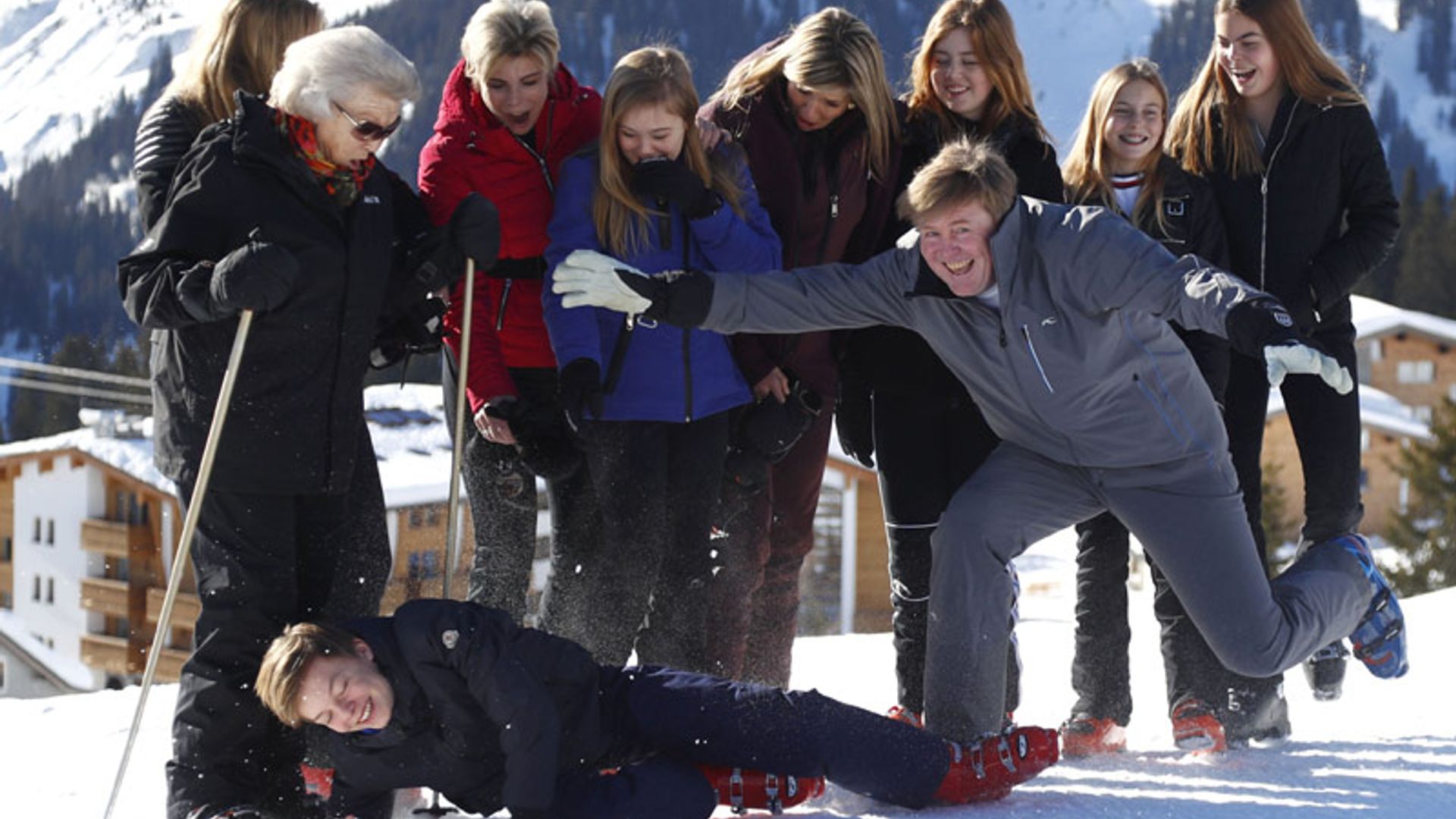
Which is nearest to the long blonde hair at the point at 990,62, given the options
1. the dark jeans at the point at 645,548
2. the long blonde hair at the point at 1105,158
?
the long blonde hair at the point at 1105,158

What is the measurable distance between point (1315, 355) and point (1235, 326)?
7.1 inches

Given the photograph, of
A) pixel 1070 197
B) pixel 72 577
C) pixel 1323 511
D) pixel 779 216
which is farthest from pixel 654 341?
pixel 72 577

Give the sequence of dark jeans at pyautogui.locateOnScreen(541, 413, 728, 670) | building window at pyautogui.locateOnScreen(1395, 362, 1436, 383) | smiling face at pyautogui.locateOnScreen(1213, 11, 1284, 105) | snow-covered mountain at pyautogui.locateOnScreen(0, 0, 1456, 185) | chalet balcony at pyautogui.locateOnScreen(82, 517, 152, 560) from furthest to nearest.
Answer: snow-covered mountain at pyautogui.locateOnScreen(0, 0, 1456, 185)
building window at pyautogui.locateOnScreen(1395, 362, 1436, 383)
chalet balcony at pyautogui.locateOnScreen(82, 517, 152, 560)
smiling face at pyautogui.locateOnScreen(1213, 11, 1284, 105)
dark jeans at pyautogui.locateOnScreen(541, 413, 728, 670)

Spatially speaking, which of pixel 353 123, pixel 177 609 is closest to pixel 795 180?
pixel 353 123

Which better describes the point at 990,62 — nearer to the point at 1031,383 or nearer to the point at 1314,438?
the point at 1031,383

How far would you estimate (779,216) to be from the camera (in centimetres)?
451

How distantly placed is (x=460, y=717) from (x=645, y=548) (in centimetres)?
80

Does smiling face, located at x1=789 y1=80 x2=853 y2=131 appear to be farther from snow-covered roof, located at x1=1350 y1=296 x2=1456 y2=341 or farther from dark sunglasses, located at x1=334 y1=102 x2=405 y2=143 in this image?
snow-covered roof, located at x1=1350 y1=296 x2=1456 y2=341

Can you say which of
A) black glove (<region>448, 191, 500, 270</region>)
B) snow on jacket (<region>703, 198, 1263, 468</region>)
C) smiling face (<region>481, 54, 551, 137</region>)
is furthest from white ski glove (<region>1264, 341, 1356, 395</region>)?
smiling face (<region>481, 54, 551, 137</region>)

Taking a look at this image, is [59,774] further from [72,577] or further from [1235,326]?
[72,577]

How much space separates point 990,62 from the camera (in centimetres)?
449

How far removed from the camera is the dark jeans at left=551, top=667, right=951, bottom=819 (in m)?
3.74

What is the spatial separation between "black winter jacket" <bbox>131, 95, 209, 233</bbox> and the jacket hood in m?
0.68

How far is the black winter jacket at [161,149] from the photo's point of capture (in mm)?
3721
